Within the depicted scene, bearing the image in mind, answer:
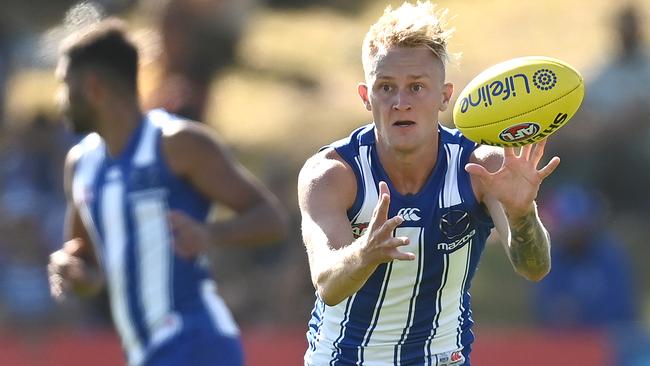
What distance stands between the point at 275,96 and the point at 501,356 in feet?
24.4

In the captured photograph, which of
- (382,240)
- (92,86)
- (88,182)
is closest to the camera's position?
(382,240)

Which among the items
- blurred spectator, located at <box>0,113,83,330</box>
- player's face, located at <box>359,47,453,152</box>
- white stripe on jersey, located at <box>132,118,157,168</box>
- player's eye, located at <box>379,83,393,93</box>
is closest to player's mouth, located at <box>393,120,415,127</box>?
player's face, located at <box>359,47,453,152</box>

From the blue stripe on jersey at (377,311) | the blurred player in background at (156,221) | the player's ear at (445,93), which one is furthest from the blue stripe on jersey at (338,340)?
the blurred player in background at (156,221)

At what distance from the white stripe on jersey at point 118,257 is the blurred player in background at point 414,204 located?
178cm

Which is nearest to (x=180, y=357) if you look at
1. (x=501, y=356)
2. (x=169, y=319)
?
(x=169, y=319)

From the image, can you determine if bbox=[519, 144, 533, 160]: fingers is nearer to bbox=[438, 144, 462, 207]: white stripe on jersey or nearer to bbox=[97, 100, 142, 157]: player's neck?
bbox=[438, 144, 462, 207]: white stripe on jersey

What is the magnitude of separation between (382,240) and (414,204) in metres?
0.82

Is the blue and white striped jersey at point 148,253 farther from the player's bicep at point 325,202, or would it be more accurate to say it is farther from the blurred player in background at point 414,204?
the player's bicep at point 325,202

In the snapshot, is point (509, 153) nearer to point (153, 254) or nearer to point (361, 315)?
point (361, 315)

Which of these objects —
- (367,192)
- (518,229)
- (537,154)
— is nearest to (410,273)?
(367,192)

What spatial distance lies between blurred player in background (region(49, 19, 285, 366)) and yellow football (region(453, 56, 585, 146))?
2.14m

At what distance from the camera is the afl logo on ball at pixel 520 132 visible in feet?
17.2

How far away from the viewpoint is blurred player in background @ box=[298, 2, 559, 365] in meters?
5.21

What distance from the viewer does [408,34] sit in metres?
5.27
